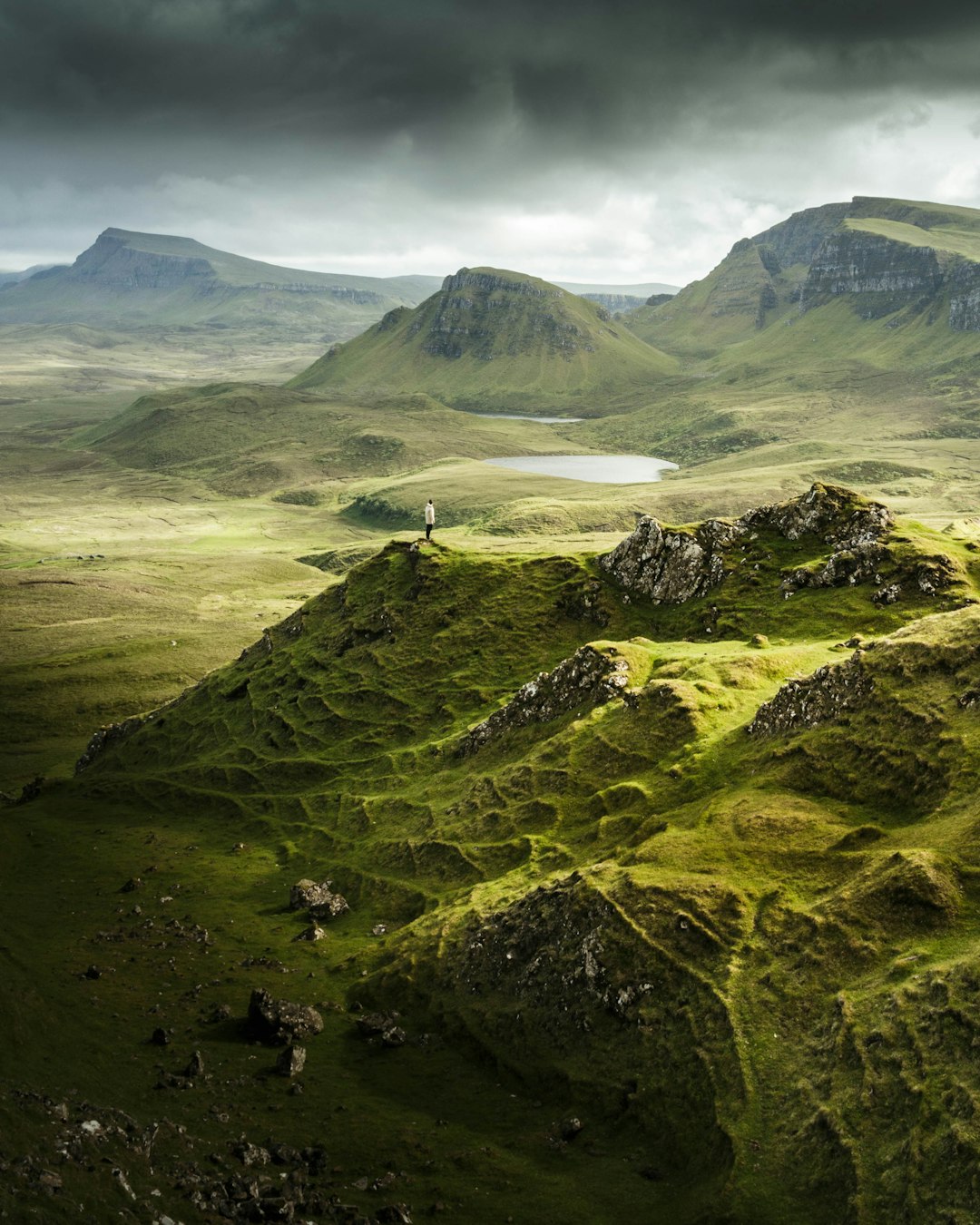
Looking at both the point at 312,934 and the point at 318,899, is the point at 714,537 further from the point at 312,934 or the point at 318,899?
the point at 312,934

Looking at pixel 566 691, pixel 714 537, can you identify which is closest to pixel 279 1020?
pixel 566 691

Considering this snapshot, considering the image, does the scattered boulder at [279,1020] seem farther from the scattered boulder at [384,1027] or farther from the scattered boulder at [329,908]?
the scattered boulder at [329,908]

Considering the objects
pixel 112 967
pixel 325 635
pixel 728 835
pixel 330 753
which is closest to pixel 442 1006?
pixel 728 835

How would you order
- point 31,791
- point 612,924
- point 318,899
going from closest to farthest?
point 612,924
point 318,899
point 31,791

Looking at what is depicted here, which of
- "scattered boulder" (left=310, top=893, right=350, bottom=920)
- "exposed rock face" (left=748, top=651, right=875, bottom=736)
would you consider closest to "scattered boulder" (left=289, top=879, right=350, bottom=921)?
"scattered boulder" (left=310, top=893, right=350, bottom=920)

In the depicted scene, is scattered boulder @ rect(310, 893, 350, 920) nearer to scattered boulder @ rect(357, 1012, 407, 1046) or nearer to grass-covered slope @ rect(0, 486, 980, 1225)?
grass-covered slope @ rect(0, 486, 980, 1225)

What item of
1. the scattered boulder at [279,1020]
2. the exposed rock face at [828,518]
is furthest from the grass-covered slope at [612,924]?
the scattered boulder at [279,1020]

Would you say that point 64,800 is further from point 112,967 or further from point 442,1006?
point 442,1006
